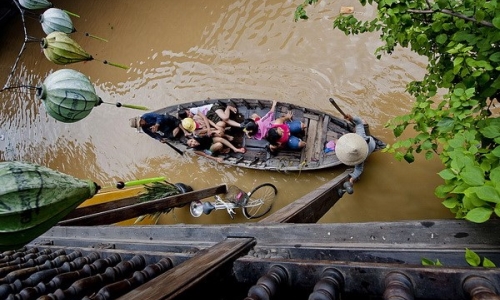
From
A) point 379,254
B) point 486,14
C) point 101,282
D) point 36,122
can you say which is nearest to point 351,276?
point 379,254

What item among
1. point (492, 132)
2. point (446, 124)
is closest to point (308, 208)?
point (446, 124)

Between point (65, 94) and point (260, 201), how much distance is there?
3.12m

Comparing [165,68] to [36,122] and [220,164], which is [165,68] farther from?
[36,122]

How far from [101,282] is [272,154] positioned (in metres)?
3.59

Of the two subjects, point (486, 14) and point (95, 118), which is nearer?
point (486, 14)

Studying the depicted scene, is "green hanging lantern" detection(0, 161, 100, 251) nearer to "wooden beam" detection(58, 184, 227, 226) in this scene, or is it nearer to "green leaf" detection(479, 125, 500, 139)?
"green leaf" detection(479, 125, 500, 139)

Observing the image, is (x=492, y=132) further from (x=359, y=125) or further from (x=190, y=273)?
(x=359, y=125)

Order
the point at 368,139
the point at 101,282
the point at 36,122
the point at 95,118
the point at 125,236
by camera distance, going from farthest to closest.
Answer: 1. the point at 36,122
2. the point at 95,118
3. the point at 368,139
4. the point at 125,236
5. the point at 101,282

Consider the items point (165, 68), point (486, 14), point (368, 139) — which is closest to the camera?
point (486, 14)

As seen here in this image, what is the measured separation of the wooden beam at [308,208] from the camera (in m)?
2.21

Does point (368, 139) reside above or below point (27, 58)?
below

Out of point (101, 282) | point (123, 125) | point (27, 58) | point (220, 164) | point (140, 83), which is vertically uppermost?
point (27, 58)

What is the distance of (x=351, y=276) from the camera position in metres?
1.12

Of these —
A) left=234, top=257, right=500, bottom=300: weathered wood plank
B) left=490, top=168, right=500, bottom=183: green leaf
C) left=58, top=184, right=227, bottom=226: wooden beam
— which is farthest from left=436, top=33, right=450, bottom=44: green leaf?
left=58, top=184, right=227, bottom=226: wooden beam
